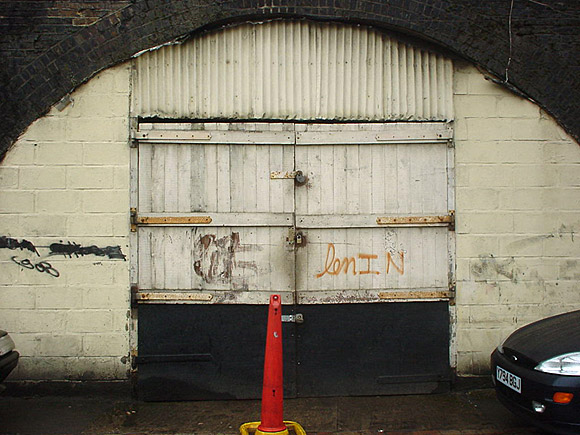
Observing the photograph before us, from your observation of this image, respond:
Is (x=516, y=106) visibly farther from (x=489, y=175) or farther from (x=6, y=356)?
(x=6, y=356)

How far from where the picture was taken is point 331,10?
6016 millimetres

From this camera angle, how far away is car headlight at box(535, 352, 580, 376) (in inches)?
179

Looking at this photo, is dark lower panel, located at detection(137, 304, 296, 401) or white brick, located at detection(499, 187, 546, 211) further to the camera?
white brick, located at detection(499, 187, 546, 211)

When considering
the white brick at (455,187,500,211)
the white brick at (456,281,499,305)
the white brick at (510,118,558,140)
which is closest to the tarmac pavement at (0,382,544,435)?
the white brick at (456,281,499,305)

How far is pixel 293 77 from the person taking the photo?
615 centimetres

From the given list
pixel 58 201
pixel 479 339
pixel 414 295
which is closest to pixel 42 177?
pixel 58 201

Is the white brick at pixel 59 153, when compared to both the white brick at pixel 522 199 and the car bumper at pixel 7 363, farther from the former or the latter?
the white brick at pixel 522 199

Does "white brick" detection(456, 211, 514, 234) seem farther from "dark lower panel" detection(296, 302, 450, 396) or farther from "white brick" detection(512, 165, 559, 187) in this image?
"dark lower panel" detection(296, 302, 450, 396)

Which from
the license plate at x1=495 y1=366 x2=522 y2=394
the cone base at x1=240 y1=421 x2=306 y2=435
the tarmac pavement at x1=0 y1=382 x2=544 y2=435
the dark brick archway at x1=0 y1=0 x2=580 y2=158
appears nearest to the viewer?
the license plate at x1=495 y1=366 x2=522 y2=394

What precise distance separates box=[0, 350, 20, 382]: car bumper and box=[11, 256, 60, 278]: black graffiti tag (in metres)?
0.96

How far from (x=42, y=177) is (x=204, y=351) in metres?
2.38

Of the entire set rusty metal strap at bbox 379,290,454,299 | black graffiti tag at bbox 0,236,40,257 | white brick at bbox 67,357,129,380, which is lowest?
white brick at bbox 67,357,129,380

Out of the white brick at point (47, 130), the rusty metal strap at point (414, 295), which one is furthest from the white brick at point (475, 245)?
the white brick at point (47, 130)

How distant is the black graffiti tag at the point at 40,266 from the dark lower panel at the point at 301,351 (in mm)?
988
